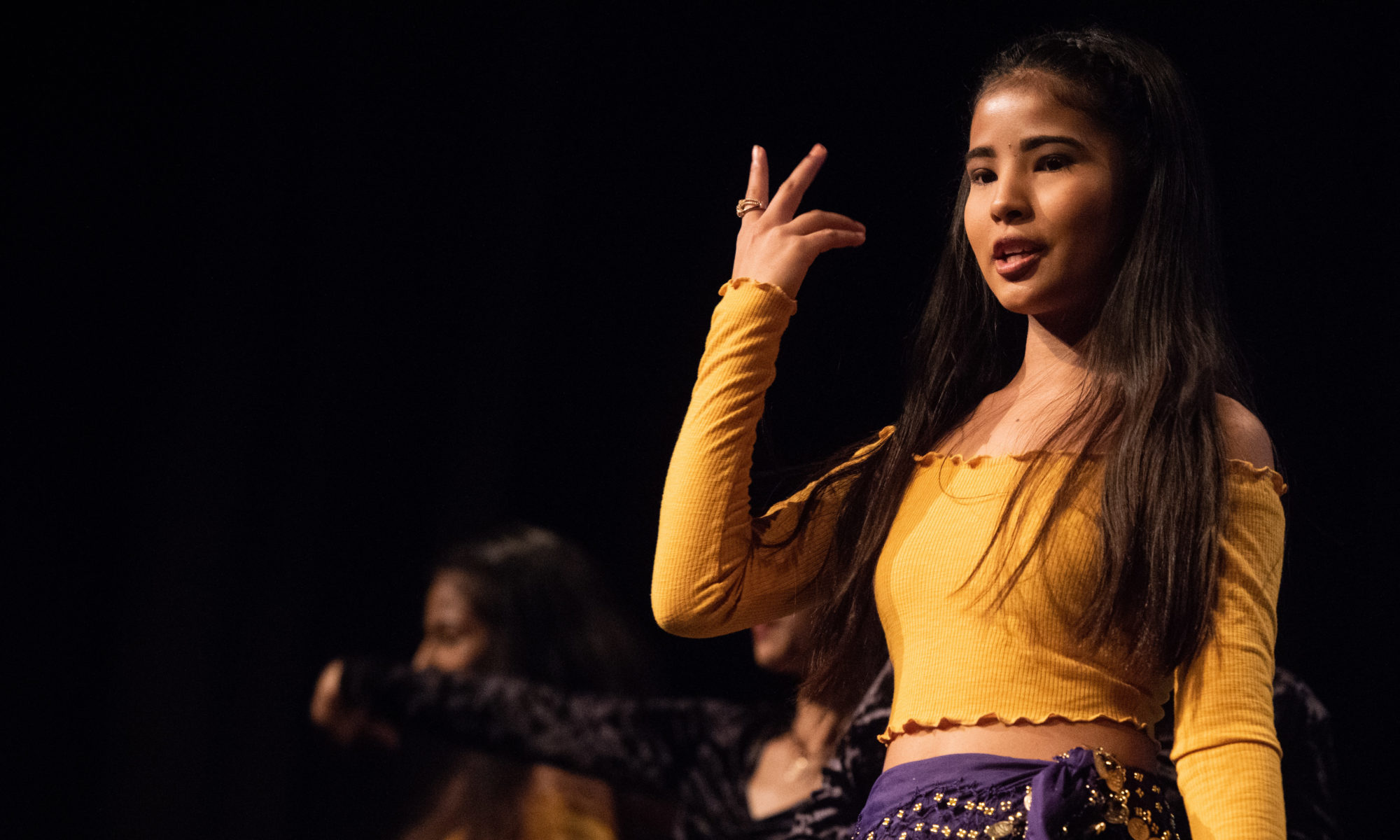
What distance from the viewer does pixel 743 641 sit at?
10.6ft

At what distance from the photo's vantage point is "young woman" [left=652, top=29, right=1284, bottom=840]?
3.37 feet

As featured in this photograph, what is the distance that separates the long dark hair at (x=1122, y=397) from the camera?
1049 mm

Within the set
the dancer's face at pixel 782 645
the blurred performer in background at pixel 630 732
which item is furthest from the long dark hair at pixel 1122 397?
the blurred performer in background at pixel 630 732

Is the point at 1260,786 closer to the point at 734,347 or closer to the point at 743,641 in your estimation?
the point at 734,347

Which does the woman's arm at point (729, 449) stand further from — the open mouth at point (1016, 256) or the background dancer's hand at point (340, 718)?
the background dancer's hand at point (340, 718)

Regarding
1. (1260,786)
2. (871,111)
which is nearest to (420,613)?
(871,111)

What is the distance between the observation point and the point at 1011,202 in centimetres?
119

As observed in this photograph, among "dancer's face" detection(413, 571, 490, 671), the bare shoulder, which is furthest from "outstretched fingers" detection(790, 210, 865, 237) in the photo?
"dancer's face" detection(413, 571, 490, 671)

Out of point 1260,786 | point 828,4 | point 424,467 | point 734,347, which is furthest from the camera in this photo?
point 424,467

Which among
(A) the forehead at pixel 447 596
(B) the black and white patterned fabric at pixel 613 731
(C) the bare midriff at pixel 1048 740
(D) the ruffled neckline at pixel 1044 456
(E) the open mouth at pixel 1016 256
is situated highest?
(E) the open mouth at pixel 1016 256

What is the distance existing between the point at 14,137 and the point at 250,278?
595mm

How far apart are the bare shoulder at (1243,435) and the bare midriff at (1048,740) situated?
9.4 inches

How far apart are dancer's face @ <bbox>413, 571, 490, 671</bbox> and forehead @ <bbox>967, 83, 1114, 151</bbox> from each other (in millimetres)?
2425

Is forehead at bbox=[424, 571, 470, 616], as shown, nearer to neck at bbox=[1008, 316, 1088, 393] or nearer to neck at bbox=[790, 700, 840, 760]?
neck at bbox=[790, 700, 840, 760]
